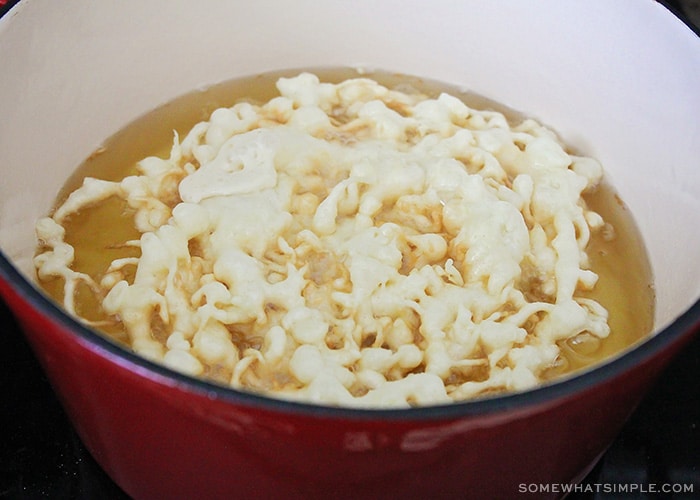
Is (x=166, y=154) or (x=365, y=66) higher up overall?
(x=365, y=66)

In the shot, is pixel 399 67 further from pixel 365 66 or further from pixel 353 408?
pixel 353 408

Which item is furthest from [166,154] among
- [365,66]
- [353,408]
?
[353,408]

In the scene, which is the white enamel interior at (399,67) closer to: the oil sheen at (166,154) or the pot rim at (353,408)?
the oil sheen at (166,154)

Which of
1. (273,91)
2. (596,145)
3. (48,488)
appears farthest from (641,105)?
(48,488)

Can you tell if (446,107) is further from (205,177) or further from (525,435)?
(525,435)

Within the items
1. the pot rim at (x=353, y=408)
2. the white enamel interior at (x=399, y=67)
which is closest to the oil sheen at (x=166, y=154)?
the white enamel interior at (x=399, y=67)
